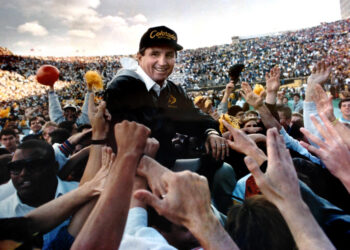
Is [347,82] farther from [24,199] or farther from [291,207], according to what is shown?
[24,199]

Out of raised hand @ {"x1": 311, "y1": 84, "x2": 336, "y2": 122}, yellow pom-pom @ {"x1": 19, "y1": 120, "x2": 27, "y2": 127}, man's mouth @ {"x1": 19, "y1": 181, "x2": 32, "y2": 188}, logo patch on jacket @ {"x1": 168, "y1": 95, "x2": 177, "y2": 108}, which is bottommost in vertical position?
man's mouth @ {"x1": 19, "y1": 181, "x2": 32, "y2": 188}

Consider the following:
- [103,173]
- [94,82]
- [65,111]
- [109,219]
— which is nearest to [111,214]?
[109,219]

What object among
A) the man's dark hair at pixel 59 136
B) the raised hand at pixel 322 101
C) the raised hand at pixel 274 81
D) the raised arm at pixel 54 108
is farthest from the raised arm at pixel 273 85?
the raised arm at pixel 54 108

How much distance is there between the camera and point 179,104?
4.25ft

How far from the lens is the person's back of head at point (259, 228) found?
776 mm

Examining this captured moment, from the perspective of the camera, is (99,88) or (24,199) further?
(99,88)

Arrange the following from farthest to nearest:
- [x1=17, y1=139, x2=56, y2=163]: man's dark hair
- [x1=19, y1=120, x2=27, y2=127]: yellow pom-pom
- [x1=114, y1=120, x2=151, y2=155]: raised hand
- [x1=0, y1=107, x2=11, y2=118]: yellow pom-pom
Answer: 1. [x1=19, y1=120, x2=27, y2=127]: yellow pom-pom
2. [x1=0, y1=107, x2=11, y2=118]: yellow pom-pom
3. [x1=17, y1=139, x2=56, y2=163]: man's dark hair
4. [x1=114, y1=120, x2=151, y2=155]: raised hand

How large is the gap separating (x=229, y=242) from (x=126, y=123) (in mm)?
437

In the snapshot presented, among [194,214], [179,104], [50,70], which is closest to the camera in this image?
[194,214]

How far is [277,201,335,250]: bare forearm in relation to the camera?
61cm

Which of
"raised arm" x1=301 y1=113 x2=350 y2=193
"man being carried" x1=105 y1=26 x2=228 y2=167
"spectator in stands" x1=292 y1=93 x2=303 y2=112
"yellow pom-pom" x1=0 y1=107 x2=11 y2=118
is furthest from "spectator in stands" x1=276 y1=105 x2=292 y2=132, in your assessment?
"yellow pom-pom" x1=0 y1=107 x2=11 y2=118

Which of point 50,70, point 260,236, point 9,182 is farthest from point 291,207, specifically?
point 50,70

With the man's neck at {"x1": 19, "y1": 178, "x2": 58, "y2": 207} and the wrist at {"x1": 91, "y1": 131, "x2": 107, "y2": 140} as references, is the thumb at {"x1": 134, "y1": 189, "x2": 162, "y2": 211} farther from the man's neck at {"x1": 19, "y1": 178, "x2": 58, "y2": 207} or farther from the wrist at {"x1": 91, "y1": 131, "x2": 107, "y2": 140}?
the man's neck at {"x1": 19, "y1": 178, "x2": 58, "y2": 207}

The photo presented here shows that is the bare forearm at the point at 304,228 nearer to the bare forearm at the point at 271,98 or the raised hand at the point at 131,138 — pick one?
the raised hand at the point at 131,138
